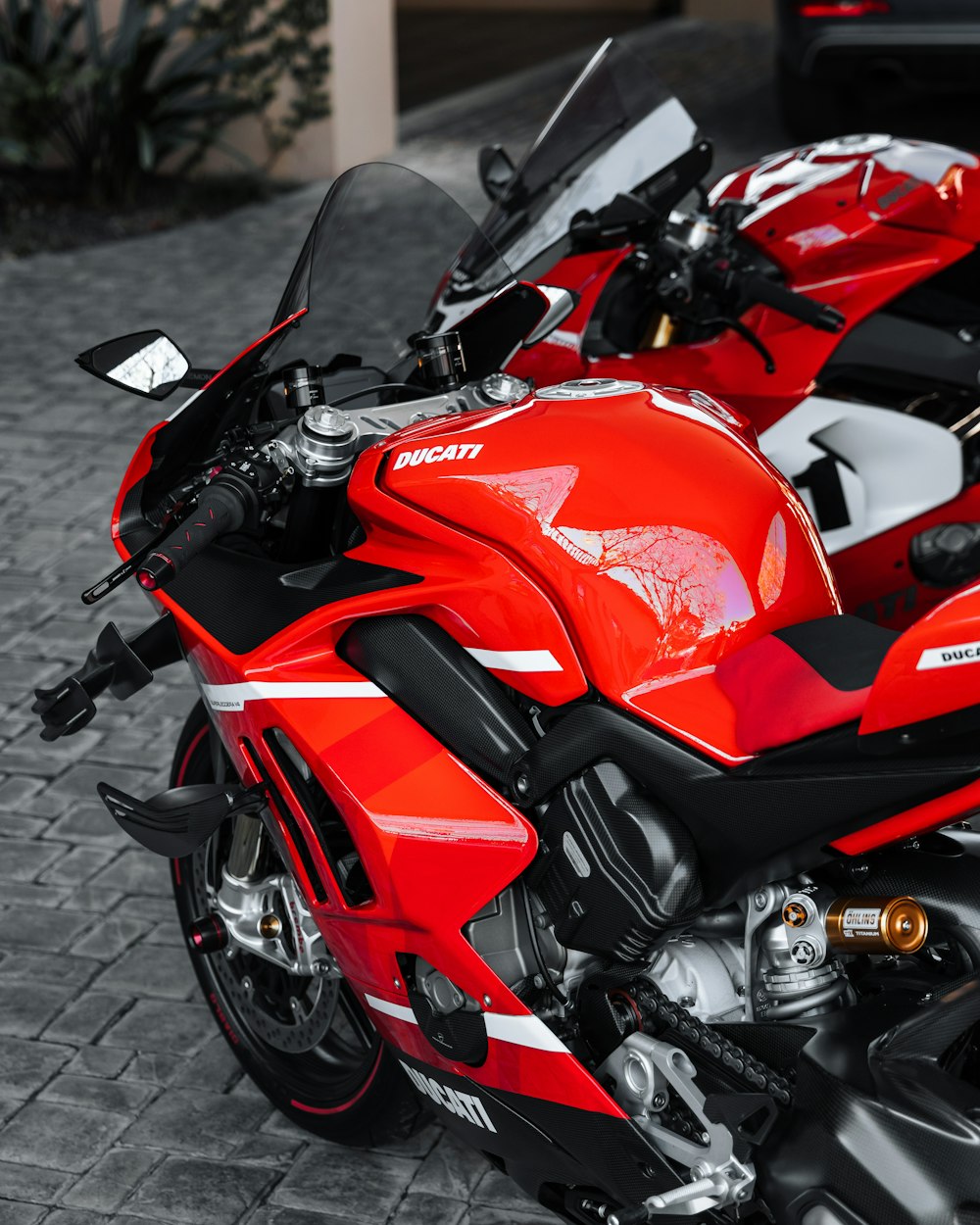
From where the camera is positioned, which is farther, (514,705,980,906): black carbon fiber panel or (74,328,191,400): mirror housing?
(74,328,191,400): mirror housing

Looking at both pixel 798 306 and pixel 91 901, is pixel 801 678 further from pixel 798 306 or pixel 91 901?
pixel 91 901

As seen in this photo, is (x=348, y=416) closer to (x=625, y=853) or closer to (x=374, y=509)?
(x=374, y=509)

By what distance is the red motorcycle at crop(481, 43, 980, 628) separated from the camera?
2.92 m

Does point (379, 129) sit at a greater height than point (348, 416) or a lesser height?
lesser

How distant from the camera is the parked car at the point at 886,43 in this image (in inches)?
357

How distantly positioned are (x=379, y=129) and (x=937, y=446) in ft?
27.8

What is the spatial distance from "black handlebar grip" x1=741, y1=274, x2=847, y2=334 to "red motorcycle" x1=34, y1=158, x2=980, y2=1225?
0.51 metres

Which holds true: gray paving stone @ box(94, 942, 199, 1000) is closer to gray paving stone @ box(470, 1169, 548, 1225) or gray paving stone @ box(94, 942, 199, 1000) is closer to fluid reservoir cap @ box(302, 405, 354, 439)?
gray paving stone @ box(470, 1169, 548, 1225)

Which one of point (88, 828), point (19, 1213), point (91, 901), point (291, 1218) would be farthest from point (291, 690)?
point (88, 828)

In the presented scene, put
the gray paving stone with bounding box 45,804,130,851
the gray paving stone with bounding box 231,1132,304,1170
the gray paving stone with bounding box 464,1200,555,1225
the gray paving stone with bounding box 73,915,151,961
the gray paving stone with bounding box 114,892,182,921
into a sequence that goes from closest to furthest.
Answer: the gray paving stone with bounding box 464,1200,555,1225, the gray paving stone with bounding box 231,1132,304,1170, the gray paving stone with bounding box 73,915,151,961, the gray paving stone with bounding box 114,892,182,921, the gray paving stone with bounding box 45,804,130,851

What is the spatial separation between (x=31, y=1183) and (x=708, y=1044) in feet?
4.40

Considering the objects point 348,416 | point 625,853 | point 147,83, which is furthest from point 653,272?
point 147,83

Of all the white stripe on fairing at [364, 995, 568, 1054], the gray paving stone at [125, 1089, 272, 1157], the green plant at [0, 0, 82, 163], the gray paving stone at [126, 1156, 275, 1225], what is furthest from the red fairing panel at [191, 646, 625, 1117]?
the green plant at [0, 0, 82, 163]

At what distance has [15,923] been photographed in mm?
3359
